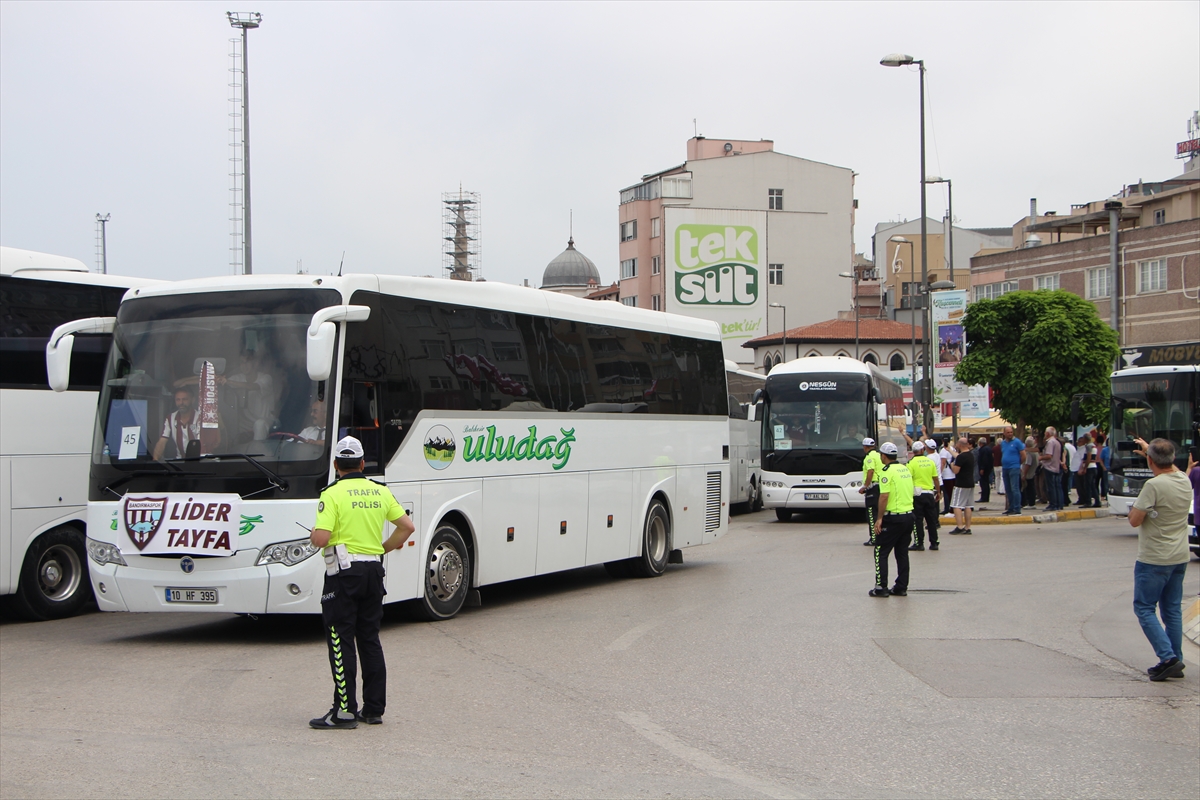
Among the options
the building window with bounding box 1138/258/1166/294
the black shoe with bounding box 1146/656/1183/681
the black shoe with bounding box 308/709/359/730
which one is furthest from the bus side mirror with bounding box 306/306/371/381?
the building window with bounding box 1138/258/1166/294

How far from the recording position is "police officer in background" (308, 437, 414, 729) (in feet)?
24.9

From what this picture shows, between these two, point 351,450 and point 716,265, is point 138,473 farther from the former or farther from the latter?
point 716,265

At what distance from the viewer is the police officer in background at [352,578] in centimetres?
758

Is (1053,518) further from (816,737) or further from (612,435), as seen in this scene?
(816,737)

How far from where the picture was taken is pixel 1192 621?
12750 millimetres

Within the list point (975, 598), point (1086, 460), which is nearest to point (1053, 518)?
point (1086, 460)

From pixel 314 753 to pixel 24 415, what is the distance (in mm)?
7282

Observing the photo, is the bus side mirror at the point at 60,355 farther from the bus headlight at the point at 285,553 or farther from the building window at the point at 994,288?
the building window at the point at 994,288

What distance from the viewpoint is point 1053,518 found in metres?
27.5

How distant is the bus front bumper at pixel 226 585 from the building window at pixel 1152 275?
59930mm

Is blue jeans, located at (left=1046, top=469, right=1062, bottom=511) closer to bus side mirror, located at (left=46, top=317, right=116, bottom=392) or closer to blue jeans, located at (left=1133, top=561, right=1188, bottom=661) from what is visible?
blue jeans, located at (left=1133, top=561, right=1188, bottom=661)

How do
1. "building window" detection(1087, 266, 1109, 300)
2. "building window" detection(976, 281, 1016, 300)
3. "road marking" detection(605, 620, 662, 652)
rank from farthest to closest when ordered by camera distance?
"building window" detection(976, 281, 1016, 300)
"building window" detection(1087, 266, 1109, 300)
"road marking" detection(605, 620, 662, 652)

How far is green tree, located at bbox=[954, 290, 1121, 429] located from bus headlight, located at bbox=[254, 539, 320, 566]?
28700 millimetres

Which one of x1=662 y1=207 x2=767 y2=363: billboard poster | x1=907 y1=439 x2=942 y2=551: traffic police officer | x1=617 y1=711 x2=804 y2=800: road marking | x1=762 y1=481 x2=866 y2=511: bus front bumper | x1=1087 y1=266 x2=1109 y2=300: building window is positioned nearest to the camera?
x1=617 y1=711 x2=804 y2=800: road marking
